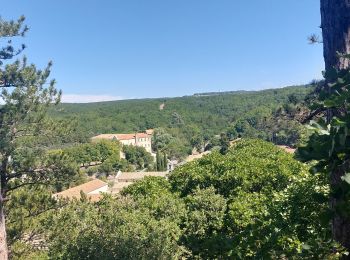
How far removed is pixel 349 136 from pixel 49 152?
11.0 meters

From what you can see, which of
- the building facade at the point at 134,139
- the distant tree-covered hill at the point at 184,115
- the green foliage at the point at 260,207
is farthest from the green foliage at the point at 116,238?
the building facade at the point at 134,139

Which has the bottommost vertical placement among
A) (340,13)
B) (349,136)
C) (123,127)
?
(123,127)

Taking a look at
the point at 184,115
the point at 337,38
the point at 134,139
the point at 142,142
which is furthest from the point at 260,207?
the point at 184,115

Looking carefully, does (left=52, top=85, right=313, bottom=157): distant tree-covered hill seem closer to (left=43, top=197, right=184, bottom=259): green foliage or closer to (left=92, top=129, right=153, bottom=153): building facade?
(left=92, top=129, right=153, bottom=153): building facade

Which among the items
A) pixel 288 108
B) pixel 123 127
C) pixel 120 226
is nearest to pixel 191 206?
pixel 120 226

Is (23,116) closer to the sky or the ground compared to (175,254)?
closer to the sky

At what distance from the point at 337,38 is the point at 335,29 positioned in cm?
8

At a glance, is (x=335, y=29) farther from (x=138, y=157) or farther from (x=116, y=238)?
(x=138, y=157)

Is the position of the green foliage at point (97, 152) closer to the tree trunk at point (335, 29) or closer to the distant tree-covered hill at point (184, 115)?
the distant tree-covered hill at point (184, 115)

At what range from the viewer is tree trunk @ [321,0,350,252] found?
2.97 metres

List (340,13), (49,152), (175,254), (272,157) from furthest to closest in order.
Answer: (272,157), (49,152), (175,254), (340,13)

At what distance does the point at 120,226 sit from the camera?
8617mm

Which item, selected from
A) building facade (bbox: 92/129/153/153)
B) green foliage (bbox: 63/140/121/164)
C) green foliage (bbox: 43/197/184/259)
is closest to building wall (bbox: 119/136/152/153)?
building facade (bbox: 92/129/153/153)

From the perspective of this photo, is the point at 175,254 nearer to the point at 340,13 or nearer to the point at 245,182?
the point at 245,182
